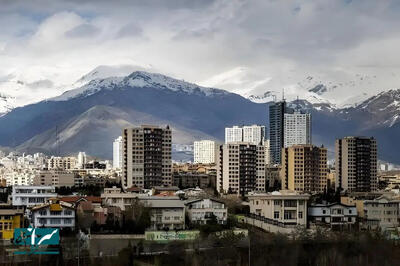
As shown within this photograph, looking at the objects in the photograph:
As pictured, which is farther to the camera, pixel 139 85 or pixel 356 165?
pixel 139 85

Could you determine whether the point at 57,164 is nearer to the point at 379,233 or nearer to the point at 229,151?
the point at 229,151

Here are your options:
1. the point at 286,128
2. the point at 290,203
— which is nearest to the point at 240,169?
the point at 290,203

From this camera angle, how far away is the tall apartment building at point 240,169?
121 feet

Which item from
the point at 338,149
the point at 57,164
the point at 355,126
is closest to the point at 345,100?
the point at 355,126

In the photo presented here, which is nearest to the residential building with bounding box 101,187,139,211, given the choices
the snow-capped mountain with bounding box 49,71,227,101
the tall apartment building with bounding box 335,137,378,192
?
the tall apartment building with bounding box 335,137,378,192

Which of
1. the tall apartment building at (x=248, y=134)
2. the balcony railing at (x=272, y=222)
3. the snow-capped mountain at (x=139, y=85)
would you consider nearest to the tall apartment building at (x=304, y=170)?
the balcony railing at (x=272, y=222)

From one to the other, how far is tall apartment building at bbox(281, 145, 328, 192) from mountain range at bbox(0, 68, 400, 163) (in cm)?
5467

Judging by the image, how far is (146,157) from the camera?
38438mm

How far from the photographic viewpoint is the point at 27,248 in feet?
61.3

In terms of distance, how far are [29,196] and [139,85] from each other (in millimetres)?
100576

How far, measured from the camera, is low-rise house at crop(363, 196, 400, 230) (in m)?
26.2

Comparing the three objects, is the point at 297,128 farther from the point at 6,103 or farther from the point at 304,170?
the point at 6,103

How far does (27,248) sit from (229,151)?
1992cm

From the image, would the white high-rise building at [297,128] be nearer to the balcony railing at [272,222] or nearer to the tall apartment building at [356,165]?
the tall apartment building at [356,165]
